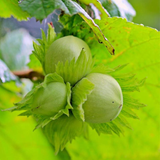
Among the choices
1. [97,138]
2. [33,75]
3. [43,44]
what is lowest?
[97,138]

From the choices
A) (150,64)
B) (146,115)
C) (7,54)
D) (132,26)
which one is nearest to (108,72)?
(132,26)

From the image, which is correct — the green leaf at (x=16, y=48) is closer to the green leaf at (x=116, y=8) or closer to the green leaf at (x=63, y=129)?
the green leaf at (x=116, y=8)

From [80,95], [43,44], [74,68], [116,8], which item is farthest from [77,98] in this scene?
[116,8]

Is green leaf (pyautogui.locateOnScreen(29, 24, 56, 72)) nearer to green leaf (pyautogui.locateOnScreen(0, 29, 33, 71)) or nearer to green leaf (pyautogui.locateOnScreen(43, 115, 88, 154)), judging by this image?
green leaf (pyautogui.locateOnScreen(43, 115, 88, 154))

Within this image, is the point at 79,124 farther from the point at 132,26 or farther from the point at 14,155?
the point at 14,155

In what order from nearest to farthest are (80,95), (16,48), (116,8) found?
(80,95)
(116,8)
(16,48)

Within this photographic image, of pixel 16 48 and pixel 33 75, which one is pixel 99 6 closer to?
pixel 33 75
